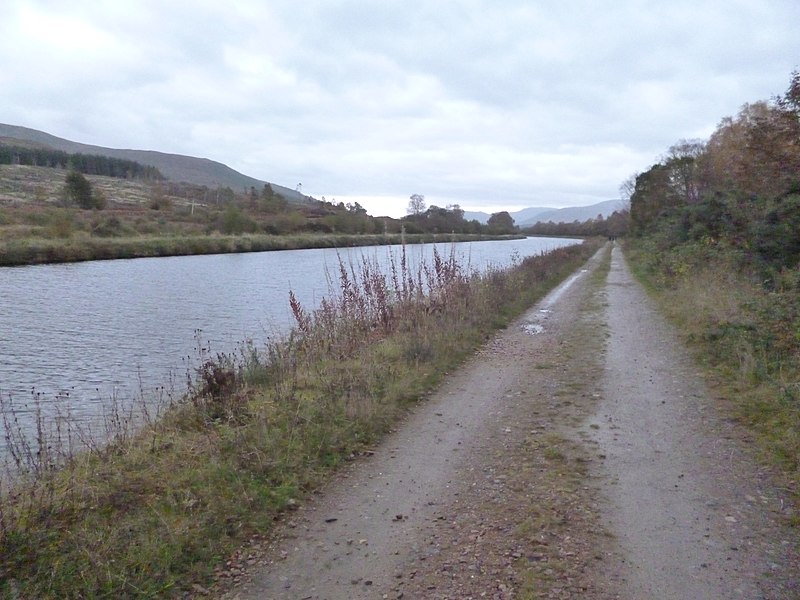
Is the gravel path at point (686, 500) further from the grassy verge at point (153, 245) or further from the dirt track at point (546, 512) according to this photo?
the grassy verge at point (153, 245)

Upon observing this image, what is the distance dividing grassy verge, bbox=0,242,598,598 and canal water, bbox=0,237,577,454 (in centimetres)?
135

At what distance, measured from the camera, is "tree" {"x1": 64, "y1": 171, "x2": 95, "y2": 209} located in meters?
69.9

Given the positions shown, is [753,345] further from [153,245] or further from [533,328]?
[153,245]

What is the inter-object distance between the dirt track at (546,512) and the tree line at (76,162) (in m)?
145

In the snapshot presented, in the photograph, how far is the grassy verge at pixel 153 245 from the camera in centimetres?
3959

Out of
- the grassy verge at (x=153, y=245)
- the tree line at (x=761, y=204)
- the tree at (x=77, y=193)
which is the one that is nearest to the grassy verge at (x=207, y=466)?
the tree line at (x=761, y=204)

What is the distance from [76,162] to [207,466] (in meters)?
162

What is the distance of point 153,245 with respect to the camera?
50.8 m

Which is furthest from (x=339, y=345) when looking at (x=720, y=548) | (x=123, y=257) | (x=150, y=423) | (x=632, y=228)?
(x=632, y=228)

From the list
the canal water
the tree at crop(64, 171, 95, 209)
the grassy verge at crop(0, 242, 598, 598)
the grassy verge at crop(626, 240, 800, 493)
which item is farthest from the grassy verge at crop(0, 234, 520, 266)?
the tree at crop(64, 171, 95, 209)

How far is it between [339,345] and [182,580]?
22.0 ft

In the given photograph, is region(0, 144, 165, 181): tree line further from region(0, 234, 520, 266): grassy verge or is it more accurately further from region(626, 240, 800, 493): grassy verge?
region(626, 240, 800, 493): grassy verge

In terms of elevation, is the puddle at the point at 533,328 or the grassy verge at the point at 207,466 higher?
the grassy verge at the point at 207,466

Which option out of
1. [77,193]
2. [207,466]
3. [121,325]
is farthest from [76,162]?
[207,466]
